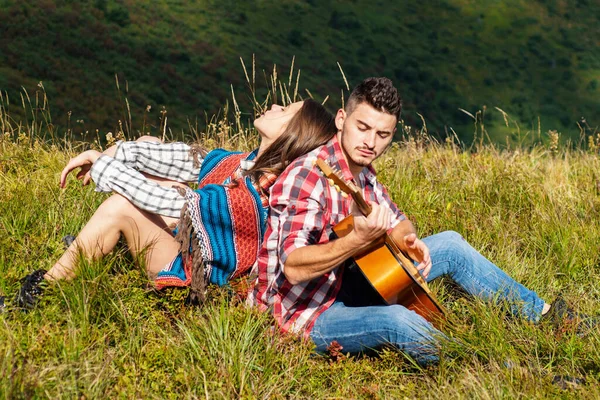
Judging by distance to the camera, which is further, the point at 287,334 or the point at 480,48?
the point at 480,48

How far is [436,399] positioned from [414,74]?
66.8m

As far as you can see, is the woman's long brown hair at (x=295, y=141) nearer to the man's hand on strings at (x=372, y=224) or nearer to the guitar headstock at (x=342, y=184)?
the guitar headstock at (x=342, y=184)

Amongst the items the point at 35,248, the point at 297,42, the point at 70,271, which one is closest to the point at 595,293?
the point at 70,271

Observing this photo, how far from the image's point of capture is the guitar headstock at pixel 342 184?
9.04ft

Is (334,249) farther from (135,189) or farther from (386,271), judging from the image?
(135,189)

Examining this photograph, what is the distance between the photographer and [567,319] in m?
3.18

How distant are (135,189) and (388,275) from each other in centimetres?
118

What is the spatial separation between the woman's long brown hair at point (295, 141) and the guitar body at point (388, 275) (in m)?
0.55

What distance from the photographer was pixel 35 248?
3566mm

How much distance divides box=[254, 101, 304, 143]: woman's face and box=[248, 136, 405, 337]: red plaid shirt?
0.26 metres

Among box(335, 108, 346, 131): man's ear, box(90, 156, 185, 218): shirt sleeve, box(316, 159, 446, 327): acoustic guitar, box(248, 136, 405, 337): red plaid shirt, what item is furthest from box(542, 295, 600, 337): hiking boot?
box(90, 156, 185, 218): shirt sleeve

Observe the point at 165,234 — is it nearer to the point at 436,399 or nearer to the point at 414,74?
the point at 436,399

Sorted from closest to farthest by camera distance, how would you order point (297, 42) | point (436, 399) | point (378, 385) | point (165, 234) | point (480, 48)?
1. point (436, 399)
2. point (378, 385)
3. point (165, 234)
4. point (297, 42)
5. point (480, 48)

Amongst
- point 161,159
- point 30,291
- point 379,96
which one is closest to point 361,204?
point 379,96
